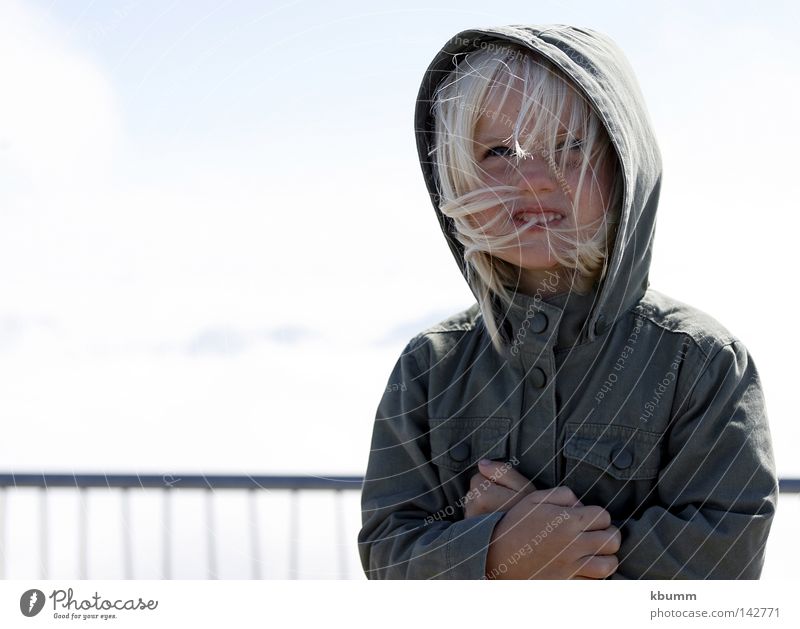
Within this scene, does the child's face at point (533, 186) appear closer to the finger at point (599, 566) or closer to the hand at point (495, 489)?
the hand at point (495, 489)

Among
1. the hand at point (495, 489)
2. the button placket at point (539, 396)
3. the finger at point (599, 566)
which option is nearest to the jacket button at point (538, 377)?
the button placket at point (539, 396)

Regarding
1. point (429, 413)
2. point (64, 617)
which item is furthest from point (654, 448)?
point (64, 617)

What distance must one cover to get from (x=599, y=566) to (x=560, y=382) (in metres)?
0.26

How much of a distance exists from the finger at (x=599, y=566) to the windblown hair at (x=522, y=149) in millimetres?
327

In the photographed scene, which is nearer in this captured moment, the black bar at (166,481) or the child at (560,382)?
the child at (560,382)

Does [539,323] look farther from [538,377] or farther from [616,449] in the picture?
[616,449]

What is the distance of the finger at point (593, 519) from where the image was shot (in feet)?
3.64

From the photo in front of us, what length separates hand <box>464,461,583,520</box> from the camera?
1174 mm

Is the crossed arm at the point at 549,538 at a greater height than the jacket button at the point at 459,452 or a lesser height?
lesser

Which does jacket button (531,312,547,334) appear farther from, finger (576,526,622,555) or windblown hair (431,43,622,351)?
finger (576,526,622,555)

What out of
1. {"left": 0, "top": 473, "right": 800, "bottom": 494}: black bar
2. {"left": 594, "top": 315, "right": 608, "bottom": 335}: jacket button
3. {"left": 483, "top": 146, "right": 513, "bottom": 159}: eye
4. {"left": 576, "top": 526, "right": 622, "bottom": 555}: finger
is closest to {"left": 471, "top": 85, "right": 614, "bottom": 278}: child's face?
{"left": 483, "top": 146, "right": 513, "bottom": 159}: eye

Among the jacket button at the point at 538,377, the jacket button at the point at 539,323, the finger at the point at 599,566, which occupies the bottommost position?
the finger at the point at 599,566

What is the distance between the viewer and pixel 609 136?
116 cm

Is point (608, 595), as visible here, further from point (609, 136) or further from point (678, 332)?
point (609, 136)
